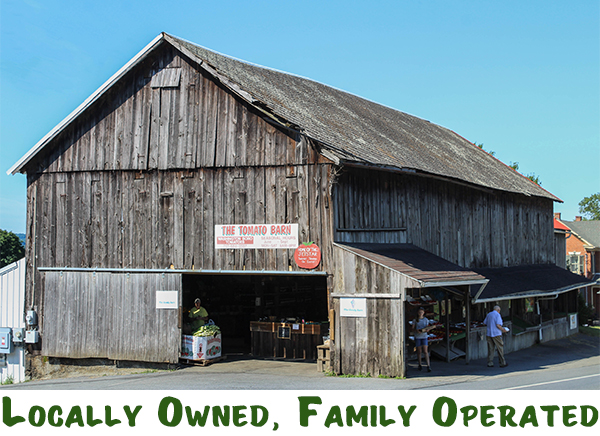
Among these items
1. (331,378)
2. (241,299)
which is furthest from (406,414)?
(241,299)

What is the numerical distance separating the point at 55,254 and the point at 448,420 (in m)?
13.3

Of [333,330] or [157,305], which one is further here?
[157,305]

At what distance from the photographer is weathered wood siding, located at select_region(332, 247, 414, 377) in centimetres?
1438

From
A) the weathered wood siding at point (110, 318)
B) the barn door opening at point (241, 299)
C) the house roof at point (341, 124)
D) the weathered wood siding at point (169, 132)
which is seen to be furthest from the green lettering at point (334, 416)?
the barn door opening at point (241, 299)

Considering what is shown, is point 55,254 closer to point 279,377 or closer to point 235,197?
point 235,197

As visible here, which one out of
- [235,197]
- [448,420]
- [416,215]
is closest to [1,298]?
[235,197]

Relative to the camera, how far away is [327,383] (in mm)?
13633

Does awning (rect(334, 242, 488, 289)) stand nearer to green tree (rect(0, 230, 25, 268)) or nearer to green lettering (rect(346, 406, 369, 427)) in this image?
green lettering (rect(346, 406, 369, 427))

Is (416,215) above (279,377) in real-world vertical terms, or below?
above

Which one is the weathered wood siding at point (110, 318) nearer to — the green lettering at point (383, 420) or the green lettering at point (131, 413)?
the green lettering at point (131, 413)

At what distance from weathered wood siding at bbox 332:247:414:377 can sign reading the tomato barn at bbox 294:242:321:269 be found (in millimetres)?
512

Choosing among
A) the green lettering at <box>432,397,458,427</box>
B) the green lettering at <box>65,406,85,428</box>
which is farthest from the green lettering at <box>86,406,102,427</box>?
the green lettering at <box>432,397,458,427</box>

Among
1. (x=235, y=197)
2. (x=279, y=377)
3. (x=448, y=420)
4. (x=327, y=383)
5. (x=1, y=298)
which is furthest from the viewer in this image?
(x=1, y=298)

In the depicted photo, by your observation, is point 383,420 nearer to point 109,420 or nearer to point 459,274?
point 109,420
